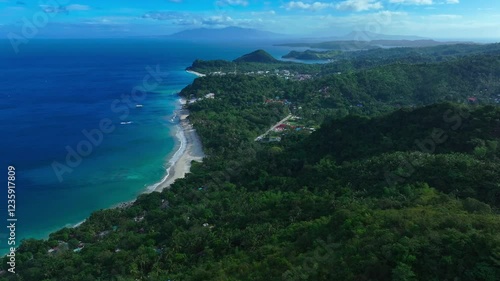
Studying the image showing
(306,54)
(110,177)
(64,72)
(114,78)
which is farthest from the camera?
(306,54)

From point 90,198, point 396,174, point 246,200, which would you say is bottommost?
point 90,198

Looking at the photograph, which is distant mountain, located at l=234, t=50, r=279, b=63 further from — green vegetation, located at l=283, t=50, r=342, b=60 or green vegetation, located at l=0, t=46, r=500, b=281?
green vegetation, located at l=0, t=46, r=500, b=281

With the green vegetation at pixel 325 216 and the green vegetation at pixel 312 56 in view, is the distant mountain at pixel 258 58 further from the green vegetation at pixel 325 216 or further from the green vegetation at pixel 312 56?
the green vegetation at pixel 325 216

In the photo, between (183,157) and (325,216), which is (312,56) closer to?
(183,157)

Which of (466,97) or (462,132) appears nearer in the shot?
(462,132)

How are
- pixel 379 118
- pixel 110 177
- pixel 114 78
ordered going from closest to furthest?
pixel 379 118 < pixel 110 177 < pixel 114 78

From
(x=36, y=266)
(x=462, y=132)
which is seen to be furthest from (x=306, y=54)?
(x=36, y=266)

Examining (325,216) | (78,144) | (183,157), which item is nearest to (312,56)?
(78,144)

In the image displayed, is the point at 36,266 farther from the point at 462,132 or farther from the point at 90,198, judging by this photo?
the point at 462,132

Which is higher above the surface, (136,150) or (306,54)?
(306,54)
